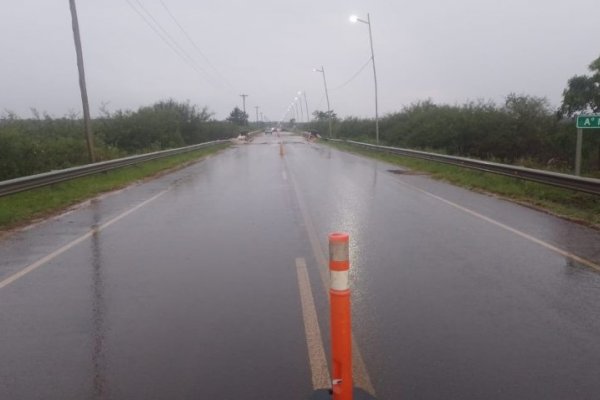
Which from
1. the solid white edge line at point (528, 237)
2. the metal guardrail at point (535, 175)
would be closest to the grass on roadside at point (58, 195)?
the solid white edge line at point (528, 237)

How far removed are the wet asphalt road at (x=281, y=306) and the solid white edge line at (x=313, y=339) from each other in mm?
65

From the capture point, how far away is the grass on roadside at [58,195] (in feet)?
38.1

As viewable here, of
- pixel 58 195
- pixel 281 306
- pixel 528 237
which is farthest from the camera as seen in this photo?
pixel 58 195

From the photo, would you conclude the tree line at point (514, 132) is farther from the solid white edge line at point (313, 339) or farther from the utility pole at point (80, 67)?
the solid white edge line at point (313, 339)

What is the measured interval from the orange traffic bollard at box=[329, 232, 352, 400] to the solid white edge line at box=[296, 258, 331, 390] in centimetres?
51

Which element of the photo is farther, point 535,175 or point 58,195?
point 58,195

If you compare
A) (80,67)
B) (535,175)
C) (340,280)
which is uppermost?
(80,67)

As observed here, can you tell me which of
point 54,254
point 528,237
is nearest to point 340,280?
point 54,254

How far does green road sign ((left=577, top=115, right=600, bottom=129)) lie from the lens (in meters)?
13.3

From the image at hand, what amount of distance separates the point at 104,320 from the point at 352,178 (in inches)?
573

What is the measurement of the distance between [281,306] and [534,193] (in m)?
10.8

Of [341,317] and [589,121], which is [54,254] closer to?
[341,317]

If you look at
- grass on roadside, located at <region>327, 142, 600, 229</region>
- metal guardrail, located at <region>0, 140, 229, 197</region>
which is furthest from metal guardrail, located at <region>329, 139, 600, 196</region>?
metal guardrail, located at <region>0, 140, 229, 197</region>

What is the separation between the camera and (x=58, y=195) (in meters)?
14.5
